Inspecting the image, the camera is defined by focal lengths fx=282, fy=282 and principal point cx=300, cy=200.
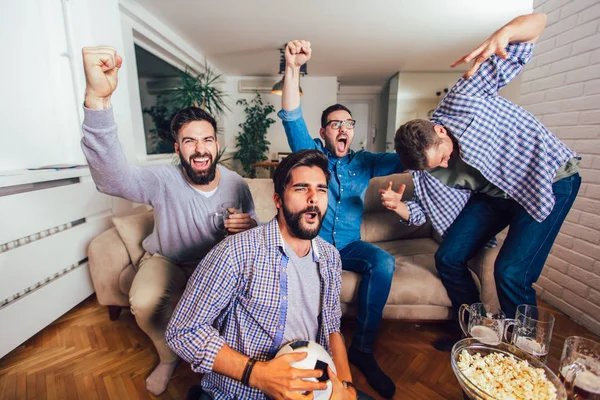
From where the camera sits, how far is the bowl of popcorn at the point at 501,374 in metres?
0.61

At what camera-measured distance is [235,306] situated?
97 centimetres

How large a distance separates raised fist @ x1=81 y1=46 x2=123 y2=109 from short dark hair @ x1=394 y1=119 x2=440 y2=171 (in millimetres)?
1135

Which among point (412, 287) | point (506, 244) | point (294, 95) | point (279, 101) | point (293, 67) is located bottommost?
point (412, 287)

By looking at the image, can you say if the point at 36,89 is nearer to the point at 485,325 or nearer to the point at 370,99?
the point at 485,325

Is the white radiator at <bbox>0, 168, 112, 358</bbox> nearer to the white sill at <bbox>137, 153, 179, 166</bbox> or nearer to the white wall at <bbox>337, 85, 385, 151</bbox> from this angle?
the white sill at <bbox>137, 153, 179, 166</bbox>

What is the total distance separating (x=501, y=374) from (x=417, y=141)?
0.88 meters

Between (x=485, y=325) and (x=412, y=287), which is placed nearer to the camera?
(x=485, y=325)

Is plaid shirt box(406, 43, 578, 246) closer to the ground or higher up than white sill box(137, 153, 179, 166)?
higher up

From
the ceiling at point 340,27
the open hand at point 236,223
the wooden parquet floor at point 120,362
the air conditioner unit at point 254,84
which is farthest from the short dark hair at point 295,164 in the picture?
the air conditioner unit at point 254,84

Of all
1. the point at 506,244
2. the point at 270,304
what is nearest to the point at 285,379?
the point at 270,304

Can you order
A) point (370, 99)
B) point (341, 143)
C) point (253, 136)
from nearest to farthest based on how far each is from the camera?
point (341, 143), point (253, 136), point (370, 99)

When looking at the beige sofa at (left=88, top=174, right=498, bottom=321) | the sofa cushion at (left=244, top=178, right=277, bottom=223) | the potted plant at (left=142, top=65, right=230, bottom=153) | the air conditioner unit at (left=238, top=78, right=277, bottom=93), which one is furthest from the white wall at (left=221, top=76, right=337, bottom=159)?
the beige sofa at (left=88, top=174, right=498, bottom=321)

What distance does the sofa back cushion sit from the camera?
223cm

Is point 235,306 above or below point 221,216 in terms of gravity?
below
